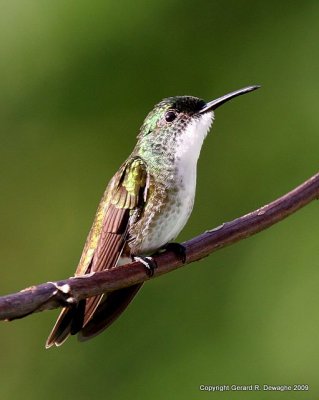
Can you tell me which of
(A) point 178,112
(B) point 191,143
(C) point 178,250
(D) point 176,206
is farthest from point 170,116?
(C) point 178,250

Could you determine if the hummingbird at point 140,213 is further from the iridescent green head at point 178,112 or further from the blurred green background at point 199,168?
the blurred green background at point 199,168

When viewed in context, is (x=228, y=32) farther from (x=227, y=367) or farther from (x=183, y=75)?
(x=227, y=367)

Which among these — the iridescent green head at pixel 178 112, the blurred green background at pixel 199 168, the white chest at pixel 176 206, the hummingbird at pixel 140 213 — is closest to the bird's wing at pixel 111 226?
the hummingbird at pixel 140 213

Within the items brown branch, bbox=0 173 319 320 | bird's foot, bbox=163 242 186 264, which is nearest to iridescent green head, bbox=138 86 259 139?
bird's foot, bbox=163 242 186 264

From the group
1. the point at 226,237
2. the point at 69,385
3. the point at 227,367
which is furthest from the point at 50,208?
the point at 226,237

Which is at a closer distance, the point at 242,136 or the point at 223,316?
the point at 223,316

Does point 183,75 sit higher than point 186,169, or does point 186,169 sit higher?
point 183,75
